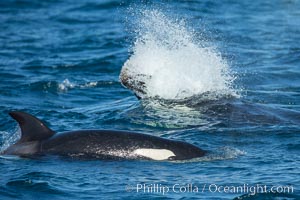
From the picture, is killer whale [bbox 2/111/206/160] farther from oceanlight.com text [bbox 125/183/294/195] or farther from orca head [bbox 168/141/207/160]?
oceanlight.com text [bbox 125/183/294/195]

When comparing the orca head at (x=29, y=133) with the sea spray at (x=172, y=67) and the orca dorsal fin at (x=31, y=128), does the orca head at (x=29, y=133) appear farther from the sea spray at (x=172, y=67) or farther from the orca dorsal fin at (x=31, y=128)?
the sea spray at (x=172, y=67)

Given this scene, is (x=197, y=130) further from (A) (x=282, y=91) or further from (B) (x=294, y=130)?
(A) (x=282, y=91)

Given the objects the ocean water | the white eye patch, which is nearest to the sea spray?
the ocean water

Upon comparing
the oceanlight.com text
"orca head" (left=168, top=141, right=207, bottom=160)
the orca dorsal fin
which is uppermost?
the orca dorsal fin

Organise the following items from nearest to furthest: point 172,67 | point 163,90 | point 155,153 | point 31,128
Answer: point 155,153
point 31,128
point 163,90
point 172,67

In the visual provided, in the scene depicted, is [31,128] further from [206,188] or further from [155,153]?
[206,188]

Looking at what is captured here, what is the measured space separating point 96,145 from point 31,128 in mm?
1034

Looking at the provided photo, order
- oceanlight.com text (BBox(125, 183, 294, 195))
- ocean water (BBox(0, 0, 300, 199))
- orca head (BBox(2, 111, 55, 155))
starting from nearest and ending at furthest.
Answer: oceanlight.com text (BBox(125, 183, 294, 195)) < ocean water (BBox(0, 0, 300, 199)) < orca head (BBox(2, 111, 55, 155))

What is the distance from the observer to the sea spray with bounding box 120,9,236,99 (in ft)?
53.6

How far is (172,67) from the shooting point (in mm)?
17875

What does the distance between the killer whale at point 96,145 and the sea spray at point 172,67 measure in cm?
436

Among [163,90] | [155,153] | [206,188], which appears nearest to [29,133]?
[155,153]

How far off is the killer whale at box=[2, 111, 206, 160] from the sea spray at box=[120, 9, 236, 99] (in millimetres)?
4360

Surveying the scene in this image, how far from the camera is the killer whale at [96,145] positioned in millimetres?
11508
